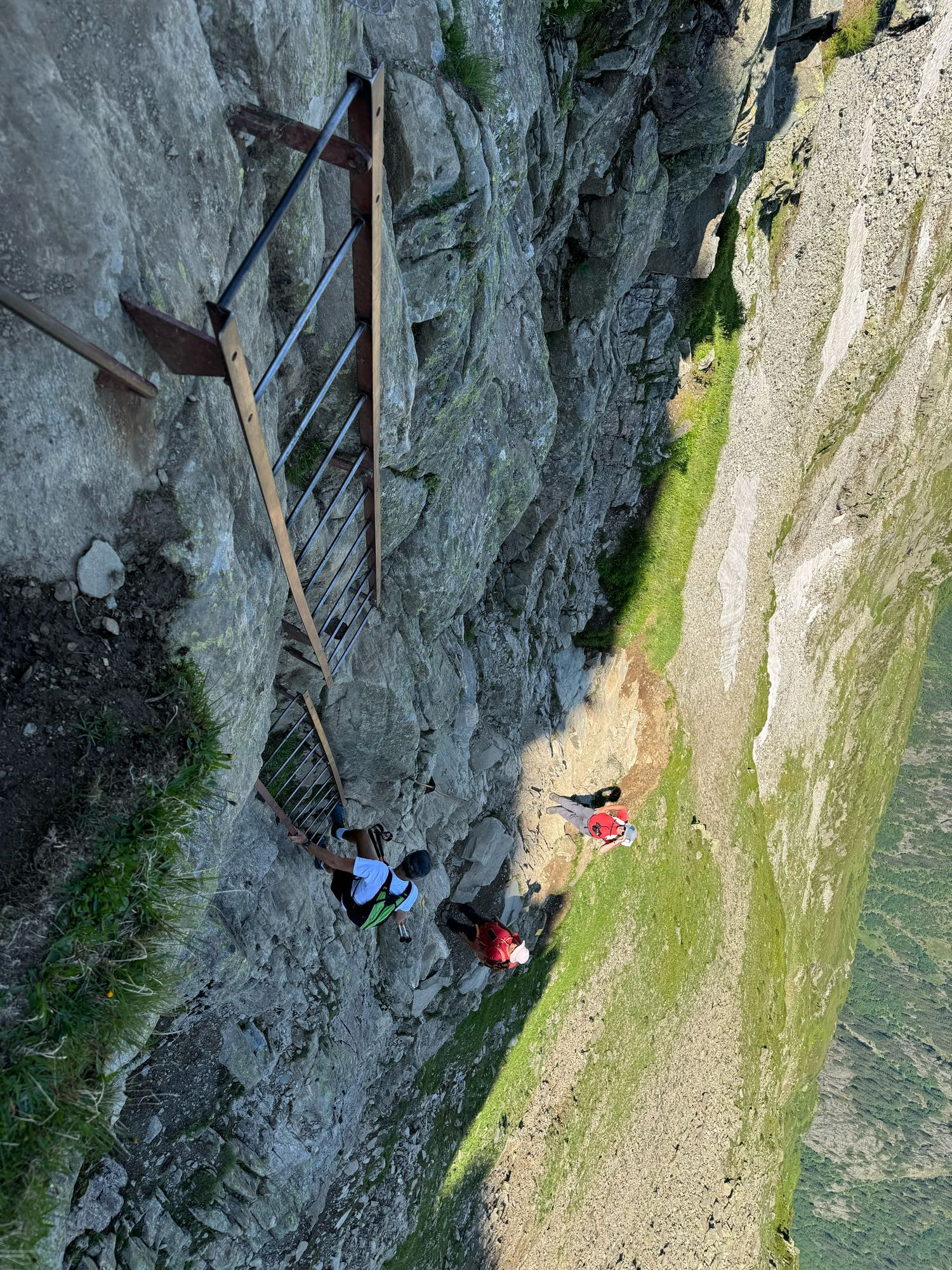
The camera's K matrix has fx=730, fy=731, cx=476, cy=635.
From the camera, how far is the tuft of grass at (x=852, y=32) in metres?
12.0

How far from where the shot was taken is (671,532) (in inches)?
534

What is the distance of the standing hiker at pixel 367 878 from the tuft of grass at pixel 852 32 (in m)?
14.4

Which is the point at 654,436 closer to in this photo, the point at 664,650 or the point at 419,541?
the point at 664,650

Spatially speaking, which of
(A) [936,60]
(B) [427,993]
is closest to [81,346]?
(B) [427,993]

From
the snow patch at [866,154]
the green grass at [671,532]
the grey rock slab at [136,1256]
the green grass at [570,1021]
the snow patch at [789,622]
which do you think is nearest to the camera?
the grey rock slab at [136,1256]

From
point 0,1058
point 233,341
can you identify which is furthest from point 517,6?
point 0,1058

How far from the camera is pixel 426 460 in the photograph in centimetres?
617

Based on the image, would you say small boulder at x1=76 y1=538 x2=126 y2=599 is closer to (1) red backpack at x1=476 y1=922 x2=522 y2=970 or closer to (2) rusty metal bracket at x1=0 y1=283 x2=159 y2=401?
(2) rusty metal bracket at x1=0 y1=283 x2=159 y2=401

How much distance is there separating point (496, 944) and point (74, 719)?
25.5 ft

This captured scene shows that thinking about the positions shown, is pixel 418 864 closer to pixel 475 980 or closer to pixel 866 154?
pixel 475 980

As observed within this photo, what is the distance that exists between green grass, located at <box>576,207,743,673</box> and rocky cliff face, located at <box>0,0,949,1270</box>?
1.18 feet

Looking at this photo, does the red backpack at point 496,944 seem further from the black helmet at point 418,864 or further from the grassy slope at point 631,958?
the black helmet at point 418,864

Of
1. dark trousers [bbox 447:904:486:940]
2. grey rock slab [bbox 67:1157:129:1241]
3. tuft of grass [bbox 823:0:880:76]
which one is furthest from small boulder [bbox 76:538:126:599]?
tuft of grass [bbox 823:0:880:76]

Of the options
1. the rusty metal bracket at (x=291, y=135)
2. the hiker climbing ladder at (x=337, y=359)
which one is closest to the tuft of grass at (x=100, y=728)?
the hiker climbing ladder at (x=337, y=359)
